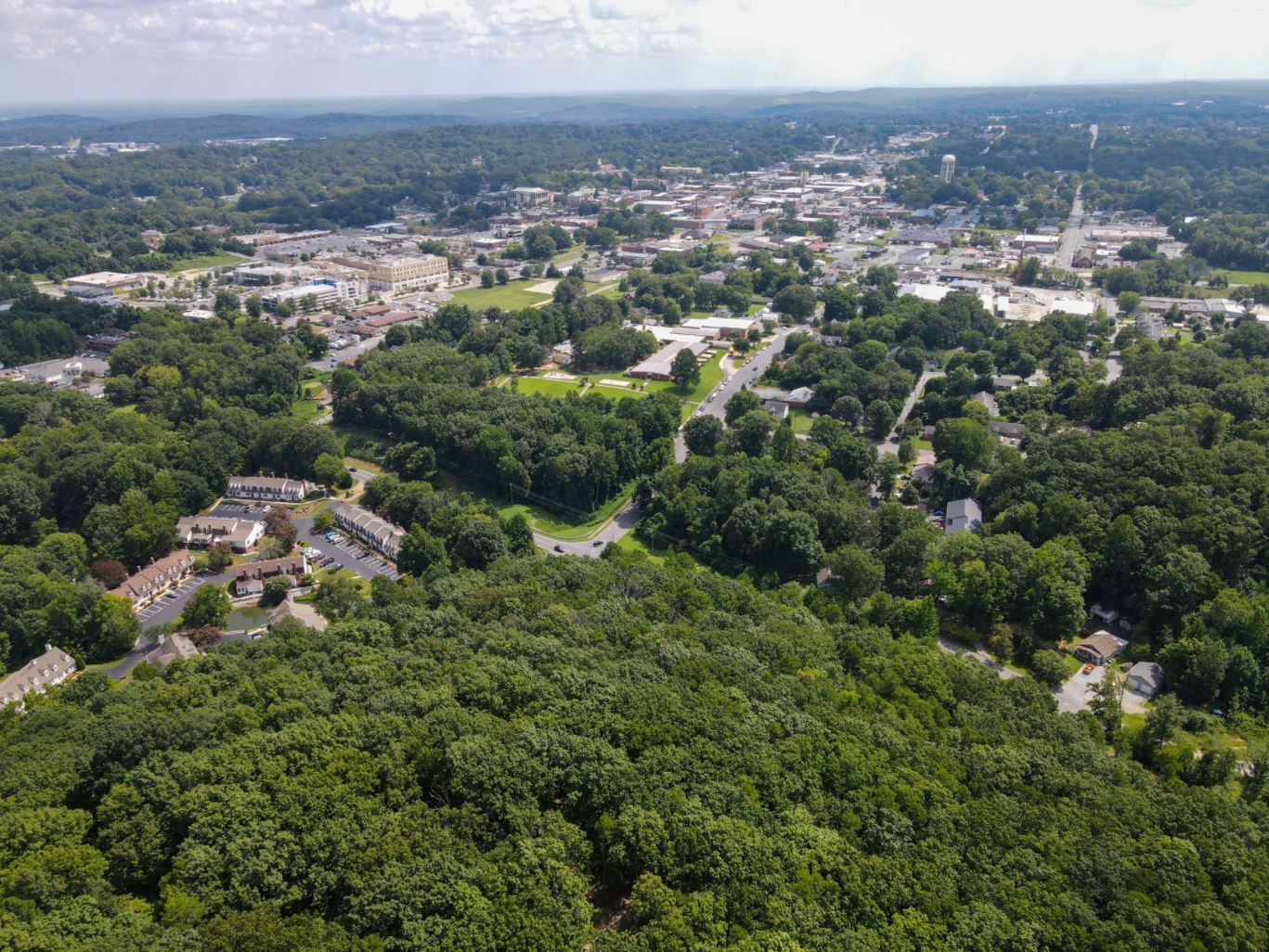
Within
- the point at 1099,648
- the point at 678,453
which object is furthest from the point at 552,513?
the point at 1099,648

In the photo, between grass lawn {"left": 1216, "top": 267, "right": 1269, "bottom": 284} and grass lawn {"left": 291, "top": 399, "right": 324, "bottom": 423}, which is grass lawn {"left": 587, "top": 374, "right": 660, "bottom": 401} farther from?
grass lawn {"left": 1216, "top": 267, "right": 1269, "bottom": 284}

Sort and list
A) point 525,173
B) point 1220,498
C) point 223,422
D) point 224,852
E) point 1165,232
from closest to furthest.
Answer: point 224,852 → point 1220,498 → point 223,422 → point 1165,232 → point 525,173

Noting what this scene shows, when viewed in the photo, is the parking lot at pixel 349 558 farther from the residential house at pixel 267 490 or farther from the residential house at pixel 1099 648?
the residential house at pixel 1099 648

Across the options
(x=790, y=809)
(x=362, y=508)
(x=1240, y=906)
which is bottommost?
(x=362, y=508)

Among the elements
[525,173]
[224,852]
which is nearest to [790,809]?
[224,852]

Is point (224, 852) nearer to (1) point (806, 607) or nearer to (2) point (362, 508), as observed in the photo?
(1) point (806, 607)

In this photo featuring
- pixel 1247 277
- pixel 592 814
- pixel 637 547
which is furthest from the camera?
pixel 1247 277

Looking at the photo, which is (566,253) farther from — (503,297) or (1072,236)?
(1072,236)
